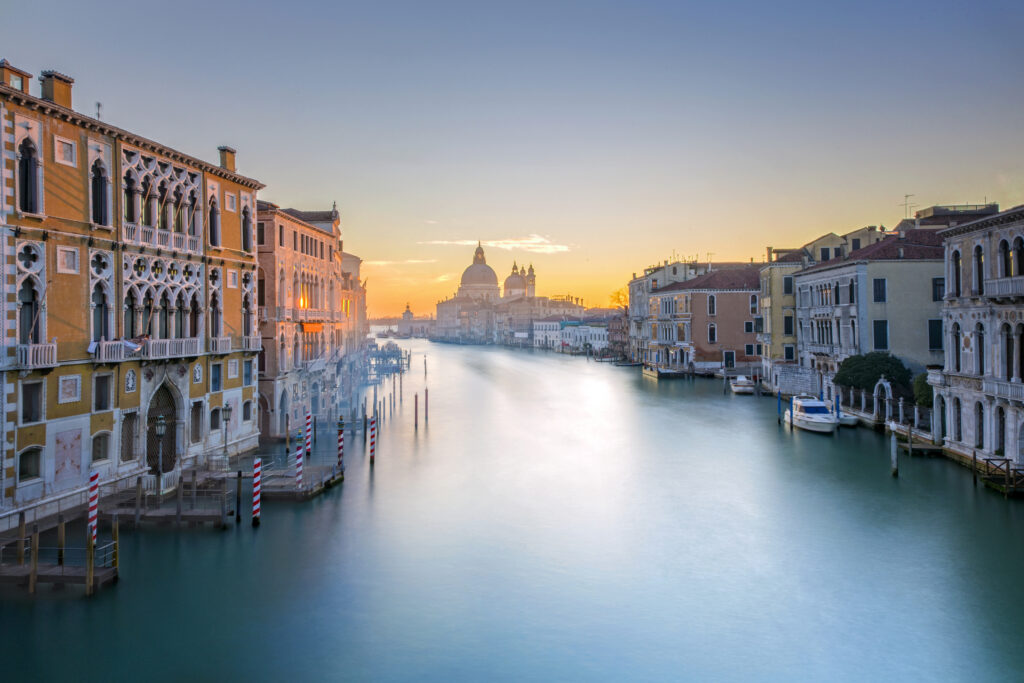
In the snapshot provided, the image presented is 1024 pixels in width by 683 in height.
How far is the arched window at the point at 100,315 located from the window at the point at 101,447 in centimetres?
207

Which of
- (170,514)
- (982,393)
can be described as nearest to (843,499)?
(982,393)

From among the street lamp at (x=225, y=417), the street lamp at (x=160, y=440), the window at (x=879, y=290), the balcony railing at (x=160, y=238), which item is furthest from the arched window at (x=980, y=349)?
the balcony railing at (x=160, y=238)

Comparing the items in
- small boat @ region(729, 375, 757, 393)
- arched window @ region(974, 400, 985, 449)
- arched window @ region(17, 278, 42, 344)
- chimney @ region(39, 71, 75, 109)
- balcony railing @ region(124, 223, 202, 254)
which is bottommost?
small boat @ region(729, 375, 757, 393)

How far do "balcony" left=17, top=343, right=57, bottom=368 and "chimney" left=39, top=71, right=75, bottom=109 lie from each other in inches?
192

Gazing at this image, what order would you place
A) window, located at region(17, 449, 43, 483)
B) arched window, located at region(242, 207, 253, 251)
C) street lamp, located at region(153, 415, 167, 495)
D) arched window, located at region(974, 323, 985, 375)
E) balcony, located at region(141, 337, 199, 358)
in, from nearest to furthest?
1. window, located at region(17, 449, 43, 483)
2. street lamp, located at region(153, 415, 167, 495)
3. balcony, located at region(141, 337, 199, 358)
4. arched window, located at region(974, 323, 985, 375)
5. arched window, located at region(242, 207, 253, 251)

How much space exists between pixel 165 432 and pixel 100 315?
347 centimetres

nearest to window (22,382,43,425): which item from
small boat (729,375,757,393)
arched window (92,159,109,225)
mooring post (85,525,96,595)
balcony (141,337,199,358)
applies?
balcony (141,337,199,358)

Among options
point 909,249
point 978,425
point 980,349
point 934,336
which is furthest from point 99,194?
point 934,336

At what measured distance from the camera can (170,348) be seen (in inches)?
681

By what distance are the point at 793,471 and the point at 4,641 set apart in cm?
1863

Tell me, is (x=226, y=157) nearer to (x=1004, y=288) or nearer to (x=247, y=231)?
(x=247, y=231)

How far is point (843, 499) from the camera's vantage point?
688 inches

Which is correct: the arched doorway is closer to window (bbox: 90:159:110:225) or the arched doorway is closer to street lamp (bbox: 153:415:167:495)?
street lamp (bbox: 153:415:167:495)

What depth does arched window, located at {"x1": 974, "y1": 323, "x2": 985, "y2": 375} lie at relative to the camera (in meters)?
18.7
